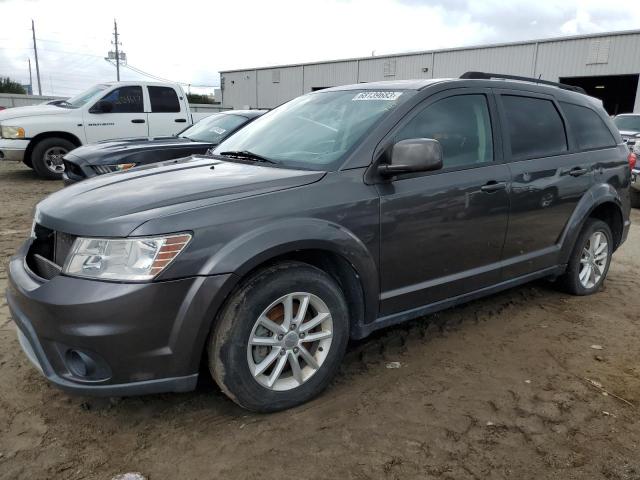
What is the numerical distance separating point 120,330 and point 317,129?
1.77 meters

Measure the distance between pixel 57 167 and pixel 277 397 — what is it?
925 cm

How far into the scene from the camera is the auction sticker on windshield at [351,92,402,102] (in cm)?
327

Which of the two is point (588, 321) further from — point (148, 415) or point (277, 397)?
point (148, 415)

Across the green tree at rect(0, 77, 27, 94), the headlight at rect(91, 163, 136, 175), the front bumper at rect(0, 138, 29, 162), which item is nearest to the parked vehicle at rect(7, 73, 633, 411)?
the headlight at rect(91, 163, 136, 175)

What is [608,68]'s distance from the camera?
919 inches

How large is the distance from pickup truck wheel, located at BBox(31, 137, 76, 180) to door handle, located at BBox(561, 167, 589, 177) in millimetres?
8880

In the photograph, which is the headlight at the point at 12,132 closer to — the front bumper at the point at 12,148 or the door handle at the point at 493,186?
the front bumper at the point at 12,148

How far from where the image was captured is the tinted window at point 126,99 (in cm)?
1021

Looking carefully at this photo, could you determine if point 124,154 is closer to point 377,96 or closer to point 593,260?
point 377,96

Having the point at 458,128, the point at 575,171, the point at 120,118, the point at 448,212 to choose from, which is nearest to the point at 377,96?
the point at 458,128


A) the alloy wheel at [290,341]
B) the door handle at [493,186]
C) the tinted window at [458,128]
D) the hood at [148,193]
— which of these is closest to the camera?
the hood at [148,193]

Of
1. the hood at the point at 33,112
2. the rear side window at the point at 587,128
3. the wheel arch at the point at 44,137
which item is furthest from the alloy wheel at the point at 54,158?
the rear side window at the point at 587,128

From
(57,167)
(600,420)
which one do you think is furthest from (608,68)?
(600,420)

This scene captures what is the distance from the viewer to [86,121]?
32.5ft
